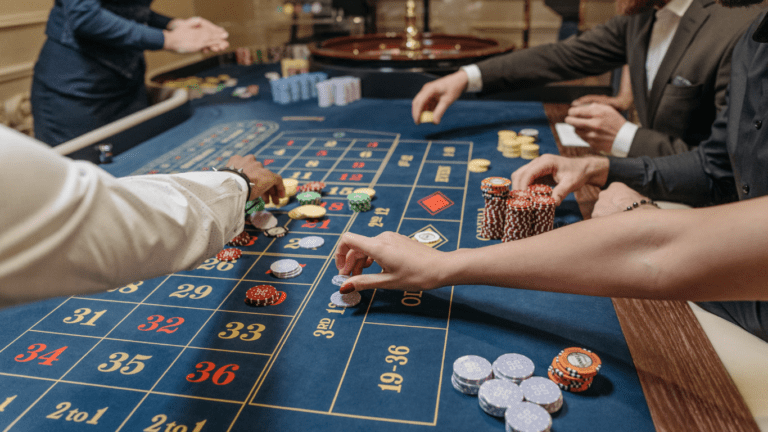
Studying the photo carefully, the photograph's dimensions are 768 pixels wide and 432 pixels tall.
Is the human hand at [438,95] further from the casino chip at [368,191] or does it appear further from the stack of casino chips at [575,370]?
the stack of casino chips at [575,370]

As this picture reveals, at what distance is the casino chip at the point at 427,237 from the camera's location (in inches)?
58.6

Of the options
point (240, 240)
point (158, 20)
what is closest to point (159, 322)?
point (240, 240)

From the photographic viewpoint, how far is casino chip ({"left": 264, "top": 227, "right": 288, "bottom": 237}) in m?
1.58

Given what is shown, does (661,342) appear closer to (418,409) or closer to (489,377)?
(489,377)

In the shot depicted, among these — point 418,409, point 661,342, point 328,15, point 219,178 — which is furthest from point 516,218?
point 328,15

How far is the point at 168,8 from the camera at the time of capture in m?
5.36

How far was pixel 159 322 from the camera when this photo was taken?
1.20 m

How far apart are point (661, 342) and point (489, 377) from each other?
0.41 meters

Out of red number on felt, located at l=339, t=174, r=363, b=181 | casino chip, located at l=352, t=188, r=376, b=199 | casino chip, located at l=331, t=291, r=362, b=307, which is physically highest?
casino chip, located at l=352, t=188, r=376, b=199

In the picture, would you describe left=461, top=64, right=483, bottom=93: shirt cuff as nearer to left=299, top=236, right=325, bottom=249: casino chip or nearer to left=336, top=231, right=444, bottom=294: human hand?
left=299, top=236, right=325, bottom=249: casino chip

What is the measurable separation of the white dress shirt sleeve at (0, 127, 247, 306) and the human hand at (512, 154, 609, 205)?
3.79ft

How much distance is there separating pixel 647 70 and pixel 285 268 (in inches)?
83.1

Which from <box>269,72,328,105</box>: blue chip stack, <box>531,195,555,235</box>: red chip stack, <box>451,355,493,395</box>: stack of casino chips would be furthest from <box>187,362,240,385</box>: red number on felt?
<box>269,72,328,105</box>: blue chip stack

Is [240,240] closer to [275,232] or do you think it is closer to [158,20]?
[275,232]
